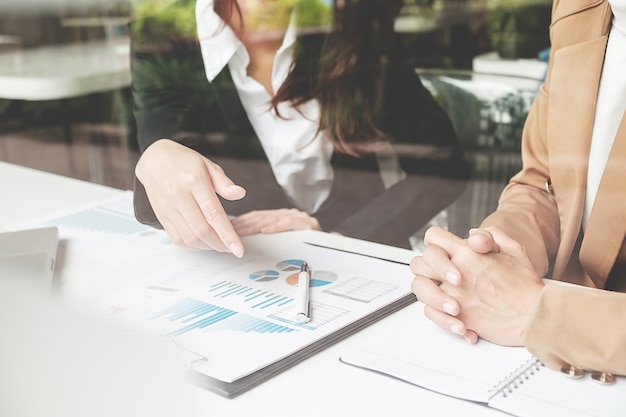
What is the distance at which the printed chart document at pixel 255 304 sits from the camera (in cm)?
54

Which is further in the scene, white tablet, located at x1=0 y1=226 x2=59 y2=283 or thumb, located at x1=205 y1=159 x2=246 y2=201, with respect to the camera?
thumb, located at x1=205 y1=159 x2=246 y2=201

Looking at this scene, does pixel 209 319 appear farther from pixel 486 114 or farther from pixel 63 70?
pixel 486 114

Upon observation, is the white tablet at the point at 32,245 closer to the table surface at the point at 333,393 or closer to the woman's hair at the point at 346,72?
the table surface at the point at 333,393

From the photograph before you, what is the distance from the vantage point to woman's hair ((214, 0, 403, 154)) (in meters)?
1.13

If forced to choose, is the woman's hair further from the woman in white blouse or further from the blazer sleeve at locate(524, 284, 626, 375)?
the blazer sleeve at locate(524, 284, 626, 375)

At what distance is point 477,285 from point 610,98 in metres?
0.37

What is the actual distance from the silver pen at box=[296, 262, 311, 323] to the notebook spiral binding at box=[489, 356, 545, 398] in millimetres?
194

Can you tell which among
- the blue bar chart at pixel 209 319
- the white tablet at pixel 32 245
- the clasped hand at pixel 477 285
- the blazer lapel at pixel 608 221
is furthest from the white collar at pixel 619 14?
the white tablet at pixel 32 245

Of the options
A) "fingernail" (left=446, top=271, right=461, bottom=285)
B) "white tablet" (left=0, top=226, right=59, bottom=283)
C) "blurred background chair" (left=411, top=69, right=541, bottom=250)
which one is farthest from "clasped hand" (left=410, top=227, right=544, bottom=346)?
"blurred background chair" (left=411, top=69, right=541, bottom=250)

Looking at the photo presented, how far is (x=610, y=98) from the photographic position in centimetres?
82

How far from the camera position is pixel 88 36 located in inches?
77.9

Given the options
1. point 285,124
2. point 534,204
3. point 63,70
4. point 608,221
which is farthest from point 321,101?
point 63,70

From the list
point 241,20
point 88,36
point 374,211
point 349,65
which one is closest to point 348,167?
point 374,211

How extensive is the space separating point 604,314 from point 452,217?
31.8 inches
